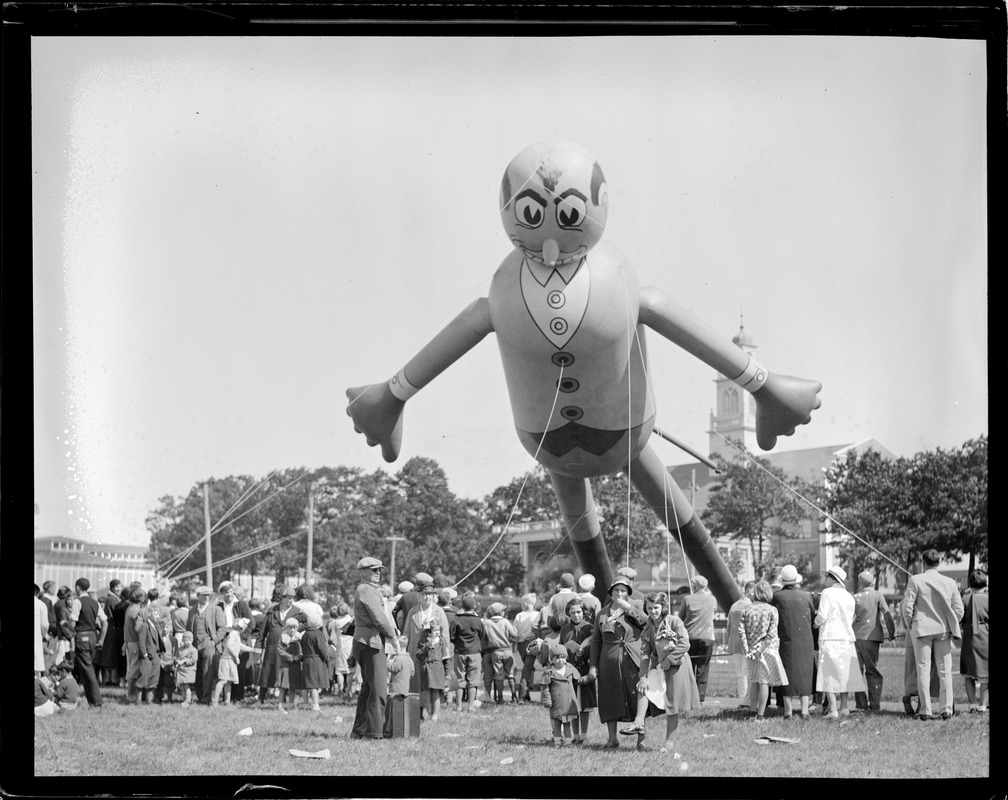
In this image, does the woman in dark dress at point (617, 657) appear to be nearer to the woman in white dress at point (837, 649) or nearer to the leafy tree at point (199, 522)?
the woman in white dress at point (837, 649)

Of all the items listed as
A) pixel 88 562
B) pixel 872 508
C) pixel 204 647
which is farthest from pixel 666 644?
pixel 204 647

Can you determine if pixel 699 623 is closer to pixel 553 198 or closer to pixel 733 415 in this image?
pixel 733 415

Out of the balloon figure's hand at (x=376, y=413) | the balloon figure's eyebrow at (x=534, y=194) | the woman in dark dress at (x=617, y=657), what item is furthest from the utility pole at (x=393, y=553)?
the balloon figure's eyebrow at (x=534, y=194)

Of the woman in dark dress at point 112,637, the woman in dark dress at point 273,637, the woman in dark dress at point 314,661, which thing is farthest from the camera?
the woman in dark dress at point 112,637

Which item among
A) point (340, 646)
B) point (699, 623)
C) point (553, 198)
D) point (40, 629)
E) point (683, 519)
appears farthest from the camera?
point (340, 646)

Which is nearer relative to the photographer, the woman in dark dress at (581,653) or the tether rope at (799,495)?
the woman in dark dress at (581,653)

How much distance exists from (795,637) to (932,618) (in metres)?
1.07

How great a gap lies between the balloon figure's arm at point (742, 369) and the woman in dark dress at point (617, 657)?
1714 mm

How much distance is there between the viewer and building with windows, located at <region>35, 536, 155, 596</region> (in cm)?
951

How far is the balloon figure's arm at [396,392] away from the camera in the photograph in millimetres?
10031

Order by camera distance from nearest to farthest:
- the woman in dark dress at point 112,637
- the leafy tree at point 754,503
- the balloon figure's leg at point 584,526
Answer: the leafy tree at point 754,503 < the balloon figure's leg at point 584,526 < the woman in dark dress at point 112,637

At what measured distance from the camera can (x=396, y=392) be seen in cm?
1022
